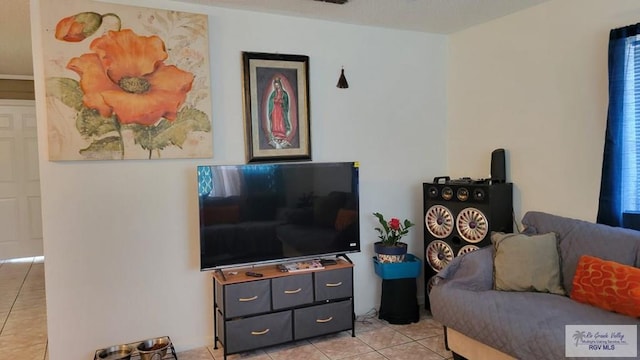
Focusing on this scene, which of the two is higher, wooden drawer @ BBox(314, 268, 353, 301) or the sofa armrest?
the sofa armrest

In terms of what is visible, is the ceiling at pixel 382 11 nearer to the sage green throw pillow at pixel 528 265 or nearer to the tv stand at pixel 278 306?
the sage green throw pillow at pixel 528 265

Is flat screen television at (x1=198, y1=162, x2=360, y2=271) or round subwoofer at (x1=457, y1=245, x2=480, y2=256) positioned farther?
round subwoofer at (x1=457, y1=245, x2=480, y2=256)

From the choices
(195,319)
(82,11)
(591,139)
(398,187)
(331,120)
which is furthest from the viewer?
(398,187)

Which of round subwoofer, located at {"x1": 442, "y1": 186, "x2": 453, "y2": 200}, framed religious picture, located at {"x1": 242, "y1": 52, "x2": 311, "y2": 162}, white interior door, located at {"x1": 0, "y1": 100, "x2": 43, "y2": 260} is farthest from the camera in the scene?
white interior door, located at {"x1": 0, "y1": 100, "x2": 43, "y2": 260}

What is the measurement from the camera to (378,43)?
12.4 ft

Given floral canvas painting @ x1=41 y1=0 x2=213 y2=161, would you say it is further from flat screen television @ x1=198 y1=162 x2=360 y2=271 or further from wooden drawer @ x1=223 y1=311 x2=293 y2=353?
wooden drawer @ x1=223 y1=311 x2=293 y2=353

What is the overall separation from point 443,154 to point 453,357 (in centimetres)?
185

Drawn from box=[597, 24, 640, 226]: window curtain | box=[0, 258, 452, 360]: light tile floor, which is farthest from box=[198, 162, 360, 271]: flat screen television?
box=[597, 24, 640, 226]: window curtain

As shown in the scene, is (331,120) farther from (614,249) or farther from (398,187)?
(614,249)

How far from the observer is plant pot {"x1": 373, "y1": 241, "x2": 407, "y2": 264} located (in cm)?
354

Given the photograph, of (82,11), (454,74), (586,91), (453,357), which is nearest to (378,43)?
(454,74)

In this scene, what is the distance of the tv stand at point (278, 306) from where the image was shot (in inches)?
115
